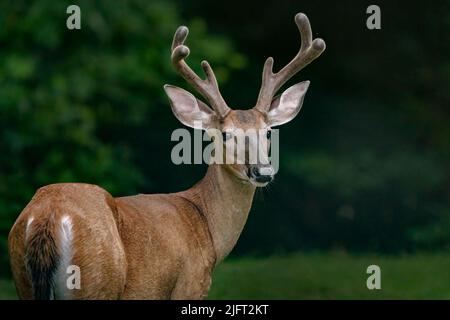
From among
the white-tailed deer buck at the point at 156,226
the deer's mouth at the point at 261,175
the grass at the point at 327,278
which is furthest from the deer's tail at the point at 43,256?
the grass at the point at 327,278

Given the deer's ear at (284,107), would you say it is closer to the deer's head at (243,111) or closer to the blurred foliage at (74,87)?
the deer's head at (243,111)

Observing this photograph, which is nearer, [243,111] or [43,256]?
[43,256]

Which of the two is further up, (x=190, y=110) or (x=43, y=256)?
(x=190, y=110)

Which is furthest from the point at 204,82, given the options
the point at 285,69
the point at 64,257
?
the point at 64,257

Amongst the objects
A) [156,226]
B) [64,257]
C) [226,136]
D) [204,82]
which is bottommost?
[64,257]

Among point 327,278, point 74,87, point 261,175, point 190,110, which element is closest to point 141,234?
point 261,175

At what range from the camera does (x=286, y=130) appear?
13.5m

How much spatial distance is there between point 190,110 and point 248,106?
6263 millimetres

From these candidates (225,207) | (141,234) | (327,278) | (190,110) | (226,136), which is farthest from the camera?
(327,278)

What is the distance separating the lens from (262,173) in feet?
20.4

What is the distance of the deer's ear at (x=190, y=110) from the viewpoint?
22.0 ft

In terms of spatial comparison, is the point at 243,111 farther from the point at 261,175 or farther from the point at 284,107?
the point at 261,175

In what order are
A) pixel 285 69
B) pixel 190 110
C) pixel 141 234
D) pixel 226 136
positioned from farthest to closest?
pixel 285 69, pixel 190 110, pixel 226 136, pixel 141 234

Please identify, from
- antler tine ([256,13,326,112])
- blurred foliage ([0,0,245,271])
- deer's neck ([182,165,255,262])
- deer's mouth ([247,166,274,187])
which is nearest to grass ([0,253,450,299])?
blurred foliage ([0,0,245,271])
